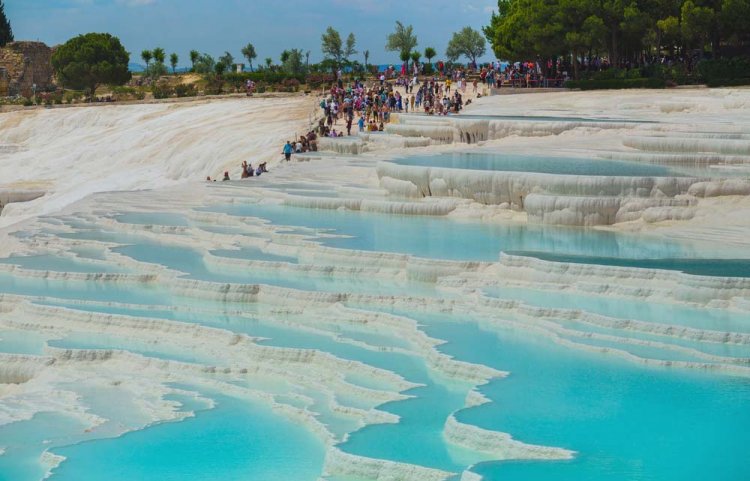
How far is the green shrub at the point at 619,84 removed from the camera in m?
25.4

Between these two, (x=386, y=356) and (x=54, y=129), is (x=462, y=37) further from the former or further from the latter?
(x=386, y=356)

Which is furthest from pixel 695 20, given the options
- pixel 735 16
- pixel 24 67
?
pixel 24 67

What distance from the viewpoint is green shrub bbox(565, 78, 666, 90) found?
25.4m

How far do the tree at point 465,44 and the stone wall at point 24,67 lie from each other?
1738 centimetres

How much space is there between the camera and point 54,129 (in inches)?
1162

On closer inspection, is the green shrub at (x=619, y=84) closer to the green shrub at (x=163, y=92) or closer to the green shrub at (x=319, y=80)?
the green shrub at (x=319, y=80)

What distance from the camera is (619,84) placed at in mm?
26125

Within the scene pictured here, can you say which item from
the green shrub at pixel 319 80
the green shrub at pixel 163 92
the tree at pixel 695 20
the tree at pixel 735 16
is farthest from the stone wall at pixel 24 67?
the tree at pixel 735 16

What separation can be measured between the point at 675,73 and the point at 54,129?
50.1 feet

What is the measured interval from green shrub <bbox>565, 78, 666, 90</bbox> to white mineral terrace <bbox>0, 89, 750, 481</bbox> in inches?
230

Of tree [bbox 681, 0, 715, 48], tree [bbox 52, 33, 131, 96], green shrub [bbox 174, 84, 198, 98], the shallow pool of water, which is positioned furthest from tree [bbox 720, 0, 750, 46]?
tree [bbox 52, 33, 131, 96]

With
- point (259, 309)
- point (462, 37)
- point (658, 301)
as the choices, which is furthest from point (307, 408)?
point (462, 37)

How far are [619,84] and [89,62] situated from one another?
21.9m

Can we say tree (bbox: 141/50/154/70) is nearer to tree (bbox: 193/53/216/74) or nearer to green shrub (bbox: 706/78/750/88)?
tree (bbox: 193/53/216/74)
